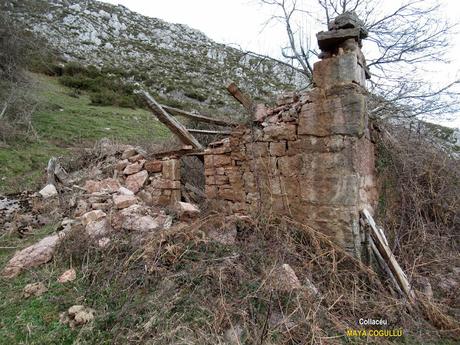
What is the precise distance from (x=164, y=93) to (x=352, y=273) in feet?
53.6

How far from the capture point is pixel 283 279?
2859 mm

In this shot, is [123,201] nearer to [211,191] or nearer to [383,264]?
[211,191]

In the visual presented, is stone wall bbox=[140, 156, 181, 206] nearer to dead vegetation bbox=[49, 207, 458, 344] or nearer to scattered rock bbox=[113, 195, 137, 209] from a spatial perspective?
scattered rock bbox=[113, 195, 137, 209]

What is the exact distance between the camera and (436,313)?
9.30 ft

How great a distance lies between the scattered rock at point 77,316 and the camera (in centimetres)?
254

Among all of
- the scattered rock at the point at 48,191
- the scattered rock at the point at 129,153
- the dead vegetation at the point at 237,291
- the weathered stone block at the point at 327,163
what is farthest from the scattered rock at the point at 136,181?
the weathered stone block at the point at 327,163

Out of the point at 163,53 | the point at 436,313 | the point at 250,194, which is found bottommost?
the point at 436,313

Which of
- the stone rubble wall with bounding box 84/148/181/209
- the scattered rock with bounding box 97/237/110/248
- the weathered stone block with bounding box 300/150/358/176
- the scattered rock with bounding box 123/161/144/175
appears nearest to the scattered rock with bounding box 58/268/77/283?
the scattered rock with bounding box 97/237/110/248

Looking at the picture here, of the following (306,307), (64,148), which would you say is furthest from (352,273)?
(64,148)

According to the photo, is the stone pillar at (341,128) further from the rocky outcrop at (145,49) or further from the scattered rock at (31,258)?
the rocky outcrop at (145,49)

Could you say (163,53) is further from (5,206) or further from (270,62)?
(5,206)

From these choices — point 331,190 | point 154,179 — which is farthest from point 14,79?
point 331,190

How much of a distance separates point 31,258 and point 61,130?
852cm

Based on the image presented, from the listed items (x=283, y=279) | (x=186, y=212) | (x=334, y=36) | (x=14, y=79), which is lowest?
(x=283, y=279)
